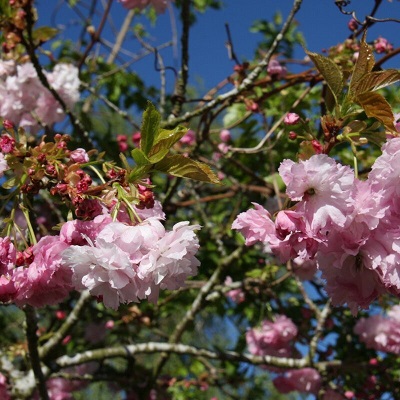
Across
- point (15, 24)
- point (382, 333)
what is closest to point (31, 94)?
point (15, 24)

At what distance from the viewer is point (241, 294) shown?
10.9ft

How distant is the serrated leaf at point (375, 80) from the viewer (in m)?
1.11

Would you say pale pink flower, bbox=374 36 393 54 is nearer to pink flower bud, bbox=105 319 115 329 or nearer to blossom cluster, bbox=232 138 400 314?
blossom cluster, bbox=232 138 400 314

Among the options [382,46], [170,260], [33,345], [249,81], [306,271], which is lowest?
[33,345]

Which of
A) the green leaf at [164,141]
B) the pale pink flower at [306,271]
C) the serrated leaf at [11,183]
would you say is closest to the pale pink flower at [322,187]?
the green leaf at [164,141]

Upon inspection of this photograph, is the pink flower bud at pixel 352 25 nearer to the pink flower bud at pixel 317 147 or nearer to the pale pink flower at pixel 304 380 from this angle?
the pink flower bud at pixel 317 147

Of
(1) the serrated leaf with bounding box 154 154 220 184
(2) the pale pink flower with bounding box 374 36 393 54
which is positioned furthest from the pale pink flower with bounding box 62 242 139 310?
(2) the pale pink flower with bounding box 374 36 393 54

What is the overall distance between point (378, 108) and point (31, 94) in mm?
1902

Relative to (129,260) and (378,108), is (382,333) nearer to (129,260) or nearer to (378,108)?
(378,108)

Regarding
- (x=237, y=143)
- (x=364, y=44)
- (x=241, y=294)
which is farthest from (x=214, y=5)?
(x=364, y=44)

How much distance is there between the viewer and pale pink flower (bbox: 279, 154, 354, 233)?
1026 millimetres

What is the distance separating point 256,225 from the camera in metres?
1.14

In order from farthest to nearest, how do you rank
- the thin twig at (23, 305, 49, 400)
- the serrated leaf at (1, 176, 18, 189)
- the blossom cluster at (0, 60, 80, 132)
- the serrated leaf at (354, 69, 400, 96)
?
the blossom cluster at (0, 60, 80, 132) < the thin twig at (23, 305, 49, 400) < the serrated leaf at (1, 176, 18, 189) < the serrated leaf at (354, 69, 400, 96)

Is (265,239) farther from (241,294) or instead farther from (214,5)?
(214,5)
